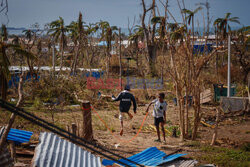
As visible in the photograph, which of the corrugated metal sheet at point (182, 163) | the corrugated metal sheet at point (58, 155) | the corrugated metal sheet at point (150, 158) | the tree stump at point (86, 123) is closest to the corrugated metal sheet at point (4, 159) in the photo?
the corrugated metal sheet at point (58, 155)

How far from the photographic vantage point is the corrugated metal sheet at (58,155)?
3.70m

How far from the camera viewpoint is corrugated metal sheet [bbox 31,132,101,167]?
12.1 feet

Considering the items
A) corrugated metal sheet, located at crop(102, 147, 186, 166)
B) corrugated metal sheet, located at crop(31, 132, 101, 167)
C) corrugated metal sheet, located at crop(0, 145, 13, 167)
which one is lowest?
corrugated metal sheet, located at crop(102, 147, 186, 166)

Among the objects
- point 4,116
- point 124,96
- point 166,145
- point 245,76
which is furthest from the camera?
point 245,76

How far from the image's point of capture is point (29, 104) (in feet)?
47.2

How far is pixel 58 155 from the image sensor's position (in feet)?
12.8

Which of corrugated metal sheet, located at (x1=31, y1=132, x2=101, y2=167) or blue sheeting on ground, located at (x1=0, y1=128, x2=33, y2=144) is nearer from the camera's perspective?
corrugated metal sheet, located at (x1=31, y1=132, x2=101, y2=167)

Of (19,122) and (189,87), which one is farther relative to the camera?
(19,122)

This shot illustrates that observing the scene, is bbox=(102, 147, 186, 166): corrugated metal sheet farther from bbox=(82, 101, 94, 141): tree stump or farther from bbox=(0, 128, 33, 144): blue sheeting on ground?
bbox=(0, 128, 33, 144): blue sheeting on ground

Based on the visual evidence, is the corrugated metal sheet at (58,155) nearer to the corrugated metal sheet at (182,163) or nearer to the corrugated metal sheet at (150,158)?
the corrugated metal sheet at (150,158)

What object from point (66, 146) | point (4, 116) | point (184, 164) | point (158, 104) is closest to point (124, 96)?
point (158, 104)

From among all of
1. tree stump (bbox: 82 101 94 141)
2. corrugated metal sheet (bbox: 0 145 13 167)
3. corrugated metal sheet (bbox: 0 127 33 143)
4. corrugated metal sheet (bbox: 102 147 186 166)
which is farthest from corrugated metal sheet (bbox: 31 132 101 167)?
tree stump (bbox: 82 101 94 141)

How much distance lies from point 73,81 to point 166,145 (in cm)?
750

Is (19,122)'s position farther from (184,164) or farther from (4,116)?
(184,164)
